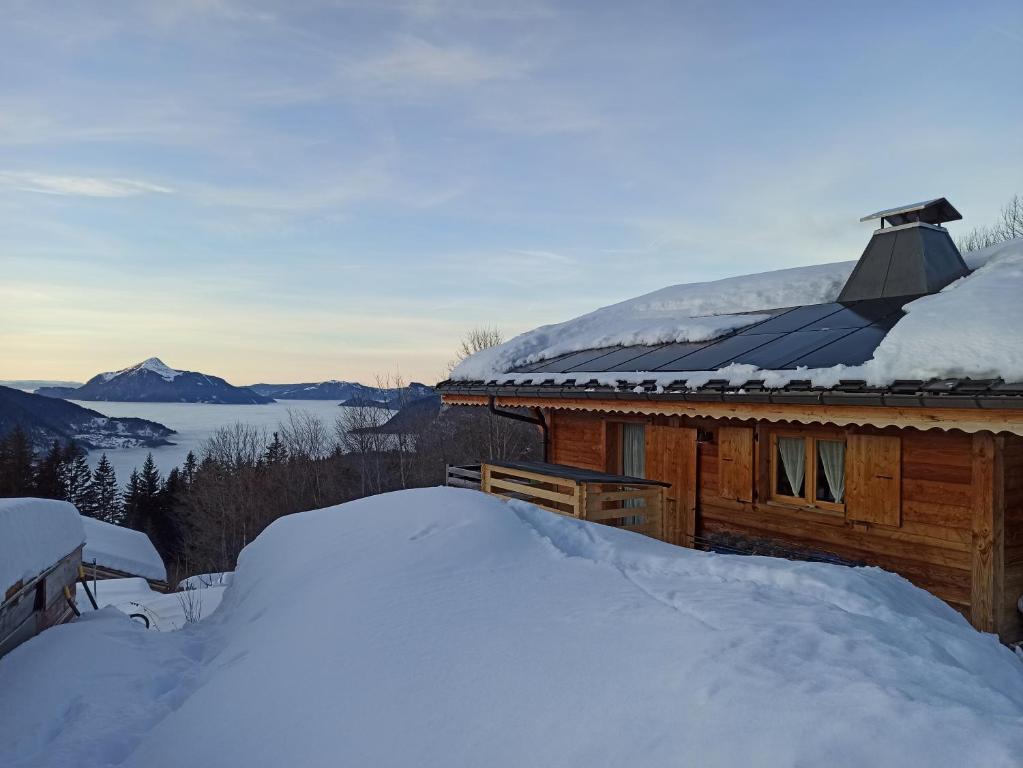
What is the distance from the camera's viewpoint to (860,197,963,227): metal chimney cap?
8.18 metres

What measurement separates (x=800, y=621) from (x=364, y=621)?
8.94ft

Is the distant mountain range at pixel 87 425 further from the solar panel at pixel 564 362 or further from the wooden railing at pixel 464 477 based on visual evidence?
the solar panel at pixel 564 362

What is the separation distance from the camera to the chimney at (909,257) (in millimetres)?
7770

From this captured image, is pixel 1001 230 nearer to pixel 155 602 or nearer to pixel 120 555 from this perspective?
pixel 155 602

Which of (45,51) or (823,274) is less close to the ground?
(45,51)

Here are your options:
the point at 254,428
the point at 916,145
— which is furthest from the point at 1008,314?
the point at 254,428

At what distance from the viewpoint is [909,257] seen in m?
7.92

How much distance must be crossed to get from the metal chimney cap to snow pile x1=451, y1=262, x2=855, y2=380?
1195 millimetres

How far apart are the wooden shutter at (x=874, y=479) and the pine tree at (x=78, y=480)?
47.1 m

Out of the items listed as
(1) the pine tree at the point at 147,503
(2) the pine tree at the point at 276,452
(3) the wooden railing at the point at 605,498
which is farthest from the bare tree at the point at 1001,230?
(1) the pine tree at the point at 147,503

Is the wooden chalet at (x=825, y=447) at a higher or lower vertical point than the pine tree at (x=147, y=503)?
higher

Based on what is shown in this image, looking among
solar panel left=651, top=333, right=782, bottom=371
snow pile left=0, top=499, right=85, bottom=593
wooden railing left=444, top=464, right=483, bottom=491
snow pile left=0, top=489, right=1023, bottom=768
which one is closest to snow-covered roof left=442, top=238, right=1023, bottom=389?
solar panel left=651, top=333, right=782, bottom=371

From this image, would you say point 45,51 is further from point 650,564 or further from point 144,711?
point 650,564

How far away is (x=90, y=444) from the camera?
81438 mm
